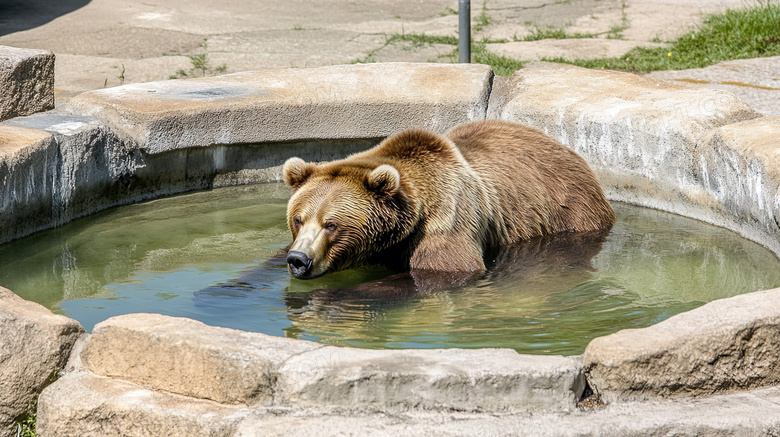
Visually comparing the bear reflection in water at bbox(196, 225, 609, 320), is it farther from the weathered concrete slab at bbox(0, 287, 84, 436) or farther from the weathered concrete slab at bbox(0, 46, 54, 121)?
the weathered concrete slab at bbox(0, 46, 54, 121)

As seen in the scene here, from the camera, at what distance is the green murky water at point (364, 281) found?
389 cm

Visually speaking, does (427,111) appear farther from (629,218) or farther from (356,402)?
(356,402)

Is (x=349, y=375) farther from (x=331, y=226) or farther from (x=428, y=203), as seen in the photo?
(x=428, y=203)

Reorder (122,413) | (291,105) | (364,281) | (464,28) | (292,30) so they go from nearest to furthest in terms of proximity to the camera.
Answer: (122,413) < (364,281) < (291,105) < (464,28) < (292,30)

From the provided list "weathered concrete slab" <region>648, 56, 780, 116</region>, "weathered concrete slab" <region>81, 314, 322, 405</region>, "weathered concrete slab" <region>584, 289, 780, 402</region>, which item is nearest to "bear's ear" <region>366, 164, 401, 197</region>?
"weathered concrete slab" <region>81, 314, 322, 405</region>

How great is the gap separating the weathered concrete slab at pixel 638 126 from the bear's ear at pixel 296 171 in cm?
224

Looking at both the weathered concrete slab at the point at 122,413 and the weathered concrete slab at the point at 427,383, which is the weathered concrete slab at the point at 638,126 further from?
the weathered concrete slab at the point at 122,413

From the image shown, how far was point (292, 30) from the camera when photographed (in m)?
11.2

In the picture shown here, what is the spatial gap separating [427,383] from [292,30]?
358 inches

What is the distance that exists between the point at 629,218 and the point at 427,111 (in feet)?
5.60

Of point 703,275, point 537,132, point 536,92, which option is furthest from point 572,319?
point 536,92

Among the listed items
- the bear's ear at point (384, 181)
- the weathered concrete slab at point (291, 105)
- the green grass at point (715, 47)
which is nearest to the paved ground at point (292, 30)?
the green grass at point (715, 47)

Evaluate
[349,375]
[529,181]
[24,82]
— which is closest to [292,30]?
[24,82]

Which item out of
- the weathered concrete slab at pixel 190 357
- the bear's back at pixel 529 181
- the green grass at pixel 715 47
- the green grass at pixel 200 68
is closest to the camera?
the weathered concrete slab at pixel 190 357
